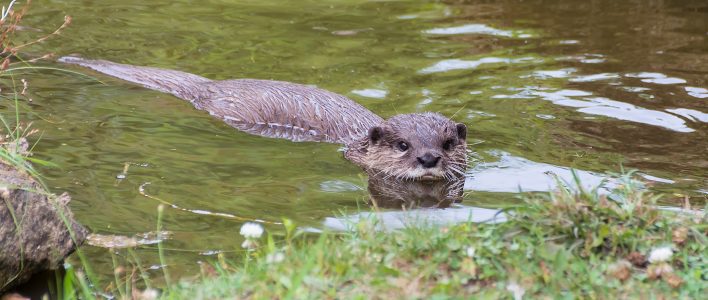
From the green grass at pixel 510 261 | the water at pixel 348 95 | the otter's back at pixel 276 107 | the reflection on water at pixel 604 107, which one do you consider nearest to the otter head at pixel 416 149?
the water at pixel 348 95

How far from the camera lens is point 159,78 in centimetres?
811

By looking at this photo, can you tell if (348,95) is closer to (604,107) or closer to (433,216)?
(604,107)

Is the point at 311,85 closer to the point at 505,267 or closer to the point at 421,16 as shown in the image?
the point at 421,16

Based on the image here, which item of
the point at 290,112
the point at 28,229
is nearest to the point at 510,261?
the point at 28,229

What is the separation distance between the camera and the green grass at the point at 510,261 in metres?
3.61

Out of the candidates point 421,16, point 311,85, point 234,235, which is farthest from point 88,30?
point 234,235

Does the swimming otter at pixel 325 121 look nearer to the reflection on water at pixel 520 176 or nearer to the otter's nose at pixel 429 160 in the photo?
the otter's nose at pixel 429 160

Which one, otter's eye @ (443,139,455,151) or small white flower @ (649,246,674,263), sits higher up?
small white flower @ (649,246,674,263)

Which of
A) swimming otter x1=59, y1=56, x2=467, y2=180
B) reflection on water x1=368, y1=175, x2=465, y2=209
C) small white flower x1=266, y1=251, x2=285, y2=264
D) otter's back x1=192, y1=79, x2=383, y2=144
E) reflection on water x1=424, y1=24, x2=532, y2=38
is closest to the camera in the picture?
small white flower x1=266, y1=251, x2=285, y2=264

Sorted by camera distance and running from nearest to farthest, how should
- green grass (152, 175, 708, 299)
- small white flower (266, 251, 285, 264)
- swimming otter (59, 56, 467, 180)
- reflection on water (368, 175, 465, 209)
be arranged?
green grass (152, 175, 708, 299), small white flower (266, 251, 285, 264), reflection on water (368, 175, 465, 209), swimming otter (59, 56, 467, 180)

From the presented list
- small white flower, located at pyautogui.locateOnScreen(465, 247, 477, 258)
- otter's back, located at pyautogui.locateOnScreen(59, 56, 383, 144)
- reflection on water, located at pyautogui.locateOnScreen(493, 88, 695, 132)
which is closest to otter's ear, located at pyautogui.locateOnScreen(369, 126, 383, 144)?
otter's back, located at pyautogui.locateOnScreen(59, 56, 383, 144)

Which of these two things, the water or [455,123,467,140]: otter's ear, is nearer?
the water

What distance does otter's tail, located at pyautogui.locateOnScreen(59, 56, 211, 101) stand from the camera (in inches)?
314

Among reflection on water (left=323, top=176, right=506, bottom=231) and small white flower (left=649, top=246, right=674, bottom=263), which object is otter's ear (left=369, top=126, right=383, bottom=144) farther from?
small white flower (left=649, top=246, right=674, bottom=263)
